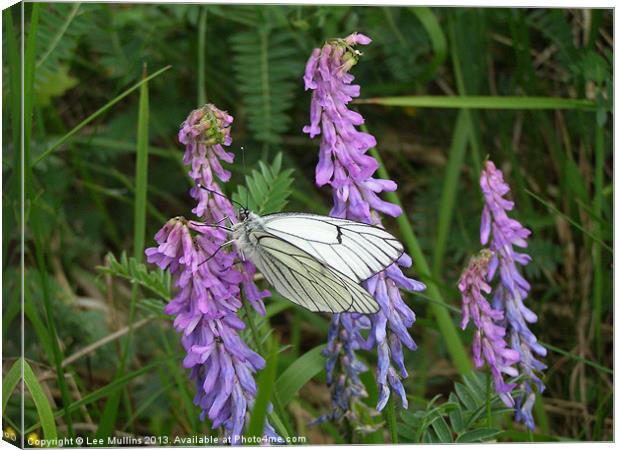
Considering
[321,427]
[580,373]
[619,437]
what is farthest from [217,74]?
[619,437]

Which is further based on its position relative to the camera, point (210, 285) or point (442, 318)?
point (442, 318)

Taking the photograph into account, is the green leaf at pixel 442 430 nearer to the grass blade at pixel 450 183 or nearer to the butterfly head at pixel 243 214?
the butterfly head at pixel 243 214

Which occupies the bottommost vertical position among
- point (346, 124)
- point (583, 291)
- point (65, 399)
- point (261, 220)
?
point (65, 399)

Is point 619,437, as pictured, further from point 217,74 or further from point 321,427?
point 217,74

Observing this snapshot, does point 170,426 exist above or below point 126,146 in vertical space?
below

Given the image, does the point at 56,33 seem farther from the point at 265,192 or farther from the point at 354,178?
the point at 354,178

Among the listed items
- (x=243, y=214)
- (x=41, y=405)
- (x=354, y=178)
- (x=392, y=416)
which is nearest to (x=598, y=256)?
(x=392, y=416)
